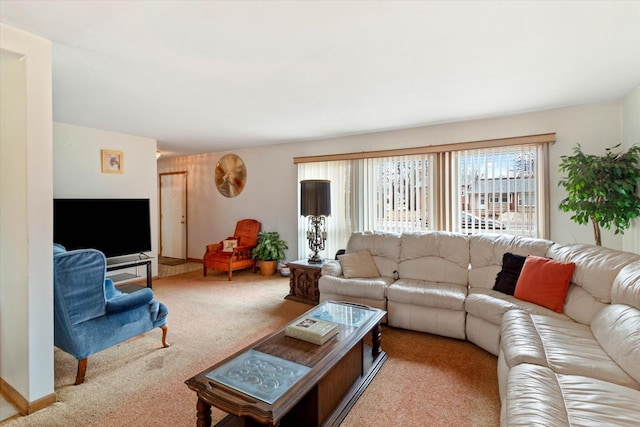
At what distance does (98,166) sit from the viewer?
449 centimetres

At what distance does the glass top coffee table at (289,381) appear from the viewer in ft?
4.40

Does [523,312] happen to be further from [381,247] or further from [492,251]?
[381,247]

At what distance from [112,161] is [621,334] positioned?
5.90m

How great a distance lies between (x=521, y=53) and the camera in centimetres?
224

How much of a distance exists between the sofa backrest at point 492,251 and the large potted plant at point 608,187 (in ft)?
1.59

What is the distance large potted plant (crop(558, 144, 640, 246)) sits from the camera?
276 centimetres

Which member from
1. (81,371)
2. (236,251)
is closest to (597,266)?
(81,371)

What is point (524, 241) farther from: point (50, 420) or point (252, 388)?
point (50, 420)

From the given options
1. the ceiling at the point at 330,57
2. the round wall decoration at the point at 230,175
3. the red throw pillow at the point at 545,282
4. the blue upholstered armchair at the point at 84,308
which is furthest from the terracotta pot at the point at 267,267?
the red throw pillow at the point at 545,282

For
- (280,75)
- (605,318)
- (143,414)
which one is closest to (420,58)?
(280,75)

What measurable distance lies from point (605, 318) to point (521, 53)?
1.92m

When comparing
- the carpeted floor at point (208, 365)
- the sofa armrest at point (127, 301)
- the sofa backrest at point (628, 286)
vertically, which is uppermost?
the sofa backrest at point (628, 286)

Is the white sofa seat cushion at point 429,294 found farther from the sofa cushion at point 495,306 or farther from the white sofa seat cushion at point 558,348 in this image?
the white sofa seat cushion at point 558,348

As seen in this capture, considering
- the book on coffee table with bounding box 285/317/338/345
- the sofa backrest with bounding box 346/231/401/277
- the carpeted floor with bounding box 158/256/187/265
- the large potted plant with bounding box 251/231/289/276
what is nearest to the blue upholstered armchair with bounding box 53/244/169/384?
the book on coffee table with bounding box 285/317/338/345
